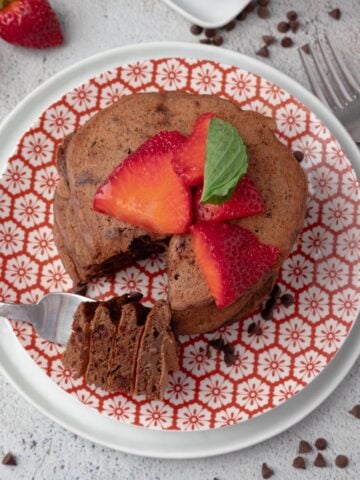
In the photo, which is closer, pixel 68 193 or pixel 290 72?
pixel 68 193

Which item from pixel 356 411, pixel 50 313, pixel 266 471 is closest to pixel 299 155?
pixel 356 411

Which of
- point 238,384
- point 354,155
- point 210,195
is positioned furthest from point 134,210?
point 354,155

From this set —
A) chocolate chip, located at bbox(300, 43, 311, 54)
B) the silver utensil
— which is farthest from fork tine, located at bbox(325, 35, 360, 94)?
the silver utensil

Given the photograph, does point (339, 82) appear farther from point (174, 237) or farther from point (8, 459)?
point (8, 459)

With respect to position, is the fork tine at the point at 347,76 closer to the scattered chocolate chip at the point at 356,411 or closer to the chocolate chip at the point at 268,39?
the chocolate chip at the point at 268,39

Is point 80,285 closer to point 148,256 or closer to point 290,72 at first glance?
point 148,256

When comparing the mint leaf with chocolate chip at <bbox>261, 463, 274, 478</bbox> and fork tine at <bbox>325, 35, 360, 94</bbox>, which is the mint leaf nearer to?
fork tine at <bbox>325, 35, 360, 94</bbox>
